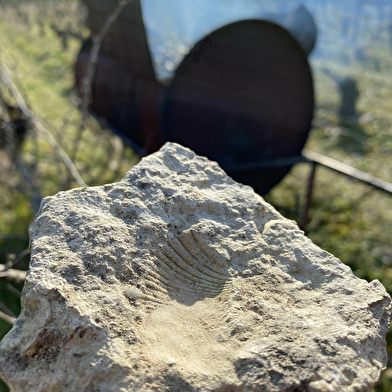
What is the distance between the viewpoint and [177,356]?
123 cm

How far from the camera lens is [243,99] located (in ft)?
11.6

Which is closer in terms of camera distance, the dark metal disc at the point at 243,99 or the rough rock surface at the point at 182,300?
the rough rock surface at the point at 182,300

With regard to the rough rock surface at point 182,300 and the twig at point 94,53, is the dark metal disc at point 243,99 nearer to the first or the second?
the twig at point 94,53

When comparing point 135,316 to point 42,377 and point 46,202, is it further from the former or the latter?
point 46,202

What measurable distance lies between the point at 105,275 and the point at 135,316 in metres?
0.18

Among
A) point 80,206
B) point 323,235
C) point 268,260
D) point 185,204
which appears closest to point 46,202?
point 80,206

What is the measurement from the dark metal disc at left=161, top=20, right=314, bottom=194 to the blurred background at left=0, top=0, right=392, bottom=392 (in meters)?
0.20

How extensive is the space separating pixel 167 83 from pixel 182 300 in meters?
2.61

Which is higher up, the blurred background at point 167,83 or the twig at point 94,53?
the twig at point 94,53

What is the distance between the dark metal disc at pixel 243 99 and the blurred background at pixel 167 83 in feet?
0.67

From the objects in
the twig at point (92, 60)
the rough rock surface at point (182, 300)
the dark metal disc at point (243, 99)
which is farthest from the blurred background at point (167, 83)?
the rough rock surface at point (182, 300)

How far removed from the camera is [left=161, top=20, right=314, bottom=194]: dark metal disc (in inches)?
127

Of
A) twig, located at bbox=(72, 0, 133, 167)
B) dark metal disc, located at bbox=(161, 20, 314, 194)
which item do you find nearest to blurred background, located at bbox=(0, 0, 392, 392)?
twig, located at bbox=(72, 0, 133, 167)

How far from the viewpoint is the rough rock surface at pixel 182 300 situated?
46.3 inches
